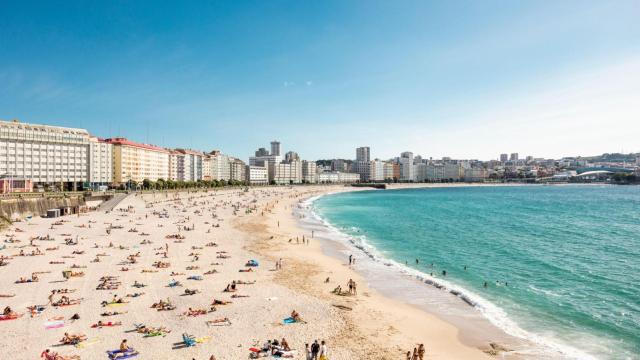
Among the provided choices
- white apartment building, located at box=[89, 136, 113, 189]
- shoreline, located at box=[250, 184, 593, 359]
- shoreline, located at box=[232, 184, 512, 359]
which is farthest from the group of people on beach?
white apartment building, located at box=[89, 136, 113, 189]

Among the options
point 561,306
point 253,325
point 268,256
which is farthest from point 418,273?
point 253,325

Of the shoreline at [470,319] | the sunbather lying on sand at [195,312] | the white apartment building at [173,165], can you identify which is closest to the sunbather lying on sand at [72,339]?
the sunbather lying on sand at [195,312]

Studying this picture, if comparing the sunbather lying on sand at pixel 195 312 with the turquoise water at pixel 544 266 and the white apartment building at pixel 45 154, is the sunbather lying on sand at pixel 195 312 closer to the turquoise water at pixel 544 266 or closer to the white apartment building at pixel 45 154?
the turquoise water at pixel 544 266

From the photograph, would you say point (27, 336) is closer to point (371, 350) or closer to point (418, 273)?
point (371, 350)

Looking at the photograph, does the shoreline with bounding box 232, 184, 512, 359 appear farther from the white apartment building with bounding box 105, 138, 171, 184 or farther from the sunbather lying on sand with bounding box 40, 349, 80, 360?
the white apartment building with bounding box 105, 138, 171, 184

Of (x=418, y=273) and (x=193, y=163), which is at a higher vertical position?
(x=193, y=163)
